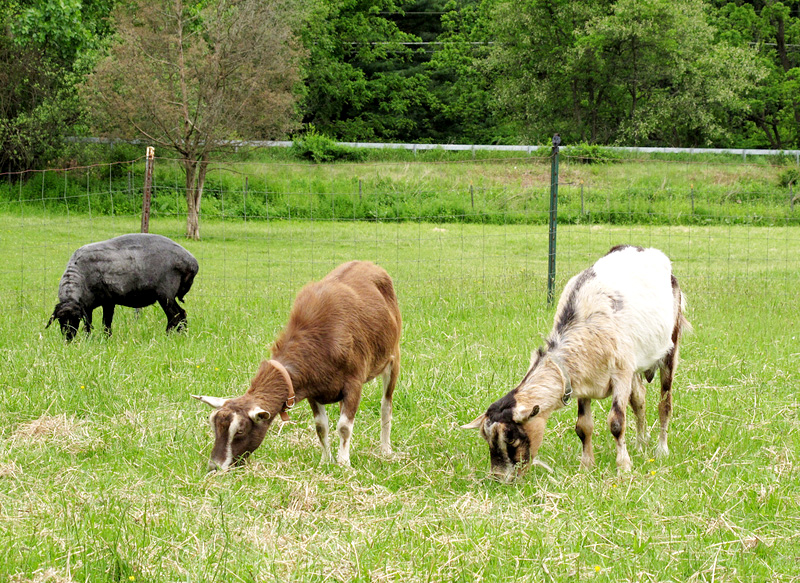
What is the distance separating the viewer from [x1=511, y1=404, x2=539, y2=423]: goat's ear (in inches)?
189

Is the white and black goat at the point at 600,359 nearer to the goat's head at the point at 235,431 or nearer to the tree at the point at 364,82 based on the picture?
the goat's head at the point at 235,431

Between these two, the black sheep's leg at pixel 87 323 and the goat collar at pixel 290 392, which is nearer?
the goat collar at pixel 290 392

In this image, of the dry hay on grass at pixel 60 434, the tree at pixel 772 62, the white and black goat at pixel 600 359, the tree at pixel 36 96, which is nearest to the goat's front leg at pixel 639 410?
the white and black goat at pixel 600 359

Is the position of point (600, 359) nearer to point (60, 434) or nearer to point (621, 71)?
point (60, 434)

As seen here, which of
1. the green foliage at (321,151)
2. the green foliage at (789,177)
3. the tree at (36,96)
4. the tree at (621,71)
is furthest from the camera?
the tree at (621,71)

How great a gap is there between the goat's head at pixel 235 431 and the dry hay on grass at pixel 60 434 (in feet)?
3.89

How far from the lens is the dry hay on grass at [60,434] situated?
18.3 feet

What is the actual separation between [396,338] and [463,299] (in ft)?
16.8

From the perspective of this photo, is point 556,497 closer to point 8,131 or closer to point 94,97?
point 94,97

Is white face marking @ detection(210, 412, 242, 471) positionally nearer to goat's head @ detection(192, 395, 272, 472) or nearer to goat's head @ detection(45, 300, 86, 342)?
goat's head @ detection(192, 395, 272, 472)

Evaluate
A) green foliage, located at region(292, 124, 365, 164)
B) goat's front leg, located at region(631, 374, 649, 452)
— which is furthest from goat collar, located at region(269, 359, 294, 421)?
green foliage, located at region(292, 124, 365, 164)

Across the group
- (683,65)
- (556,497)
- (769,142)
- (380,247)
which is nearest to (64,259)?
(380,247)

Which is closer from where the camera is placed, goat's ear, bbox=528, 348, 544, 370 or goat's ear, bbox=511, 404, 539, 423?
goat's ear, bbox=511, 404, 539, 423

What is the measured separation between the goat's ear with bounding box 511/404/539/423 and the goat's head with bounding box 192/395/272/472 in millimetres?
1542
